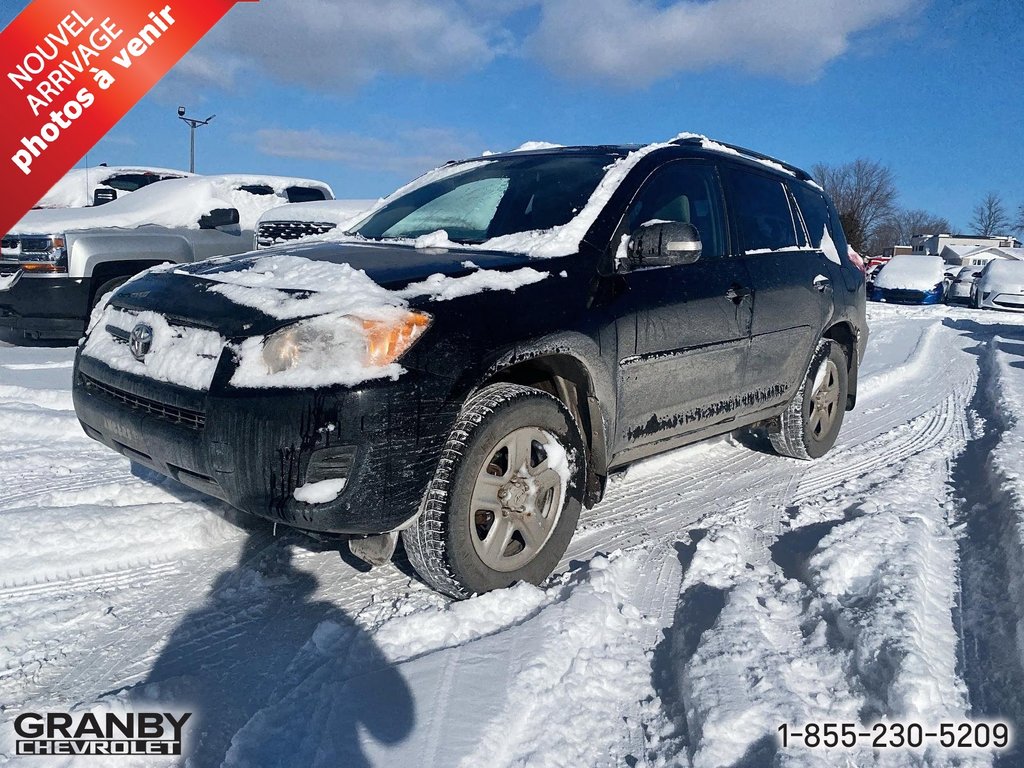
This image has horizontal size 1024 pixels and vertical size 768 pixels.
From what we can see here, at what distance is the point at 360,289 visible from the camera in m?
2.34

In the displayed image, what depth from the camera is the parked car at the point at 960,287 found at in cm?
2231

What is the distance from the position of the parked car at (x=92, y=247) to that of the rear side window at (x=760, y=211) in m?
5.26

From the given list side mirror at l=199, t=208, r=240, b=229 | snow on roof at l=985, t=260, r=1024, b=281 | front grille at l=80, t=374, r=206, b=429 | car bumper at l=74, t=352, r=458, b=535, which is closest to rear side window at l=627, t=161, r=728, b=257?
car bumper at l=74, t=352, r=458, b=535

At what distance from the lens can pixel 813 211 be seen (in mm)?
4699

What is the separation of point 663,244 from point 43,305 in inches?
238

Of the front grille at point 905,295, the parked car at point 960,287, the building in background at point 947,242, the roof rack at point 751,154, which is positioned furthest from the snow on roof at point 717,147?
the building in background at point 947,242

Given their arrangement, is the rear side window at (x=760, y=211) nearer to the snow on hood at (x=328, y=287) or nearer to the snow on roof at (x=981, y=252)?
the snow on hood at (x=328, y=287)

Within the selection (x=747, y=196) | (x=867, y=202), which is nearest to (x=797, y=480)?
(x=747, y=196)

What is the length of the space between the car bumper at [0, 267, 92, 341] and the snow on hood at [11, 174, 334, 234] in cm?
52

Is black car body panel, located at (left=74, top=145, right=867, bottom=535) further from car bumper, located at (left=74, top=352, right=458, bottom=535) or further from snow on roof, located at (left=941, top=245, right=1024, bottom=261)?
snow on roof, located at (left=941, top=245, right=1024, bottom=261)

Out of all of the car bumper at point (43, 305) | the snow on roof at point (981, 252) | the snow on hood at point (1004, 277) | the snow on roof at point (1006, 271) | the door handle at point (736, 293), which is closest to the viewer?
the door handle at point (736, 293)

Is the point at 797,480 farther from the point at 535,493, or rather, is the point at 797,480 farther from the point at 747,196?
the point at 535,493

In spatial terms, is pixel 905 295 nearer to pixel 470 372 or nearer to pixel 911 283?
pixel 911 283

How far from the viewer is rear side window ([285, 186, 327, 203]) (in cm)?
915
